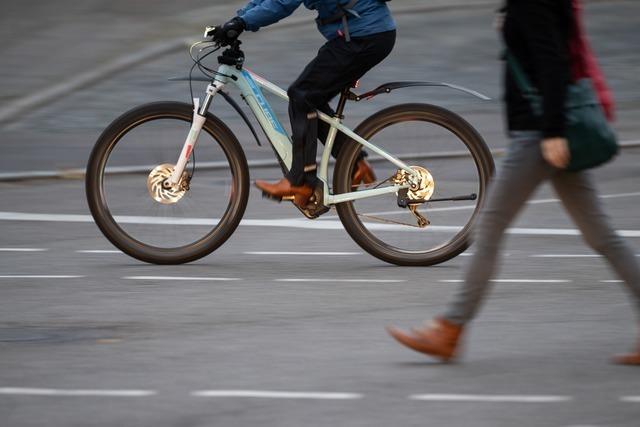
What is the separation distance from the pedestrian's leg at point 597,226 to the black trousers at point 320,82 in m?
2.17

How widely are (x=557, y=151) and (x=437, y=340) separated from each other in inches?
37.0

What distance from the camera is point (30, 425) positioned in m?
4.91

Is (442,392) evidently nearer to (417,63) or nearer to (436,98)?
(436,98)

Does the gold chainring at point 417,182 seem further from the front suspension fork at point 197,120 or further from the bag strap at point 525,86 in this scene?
the bag strap at point 525,86

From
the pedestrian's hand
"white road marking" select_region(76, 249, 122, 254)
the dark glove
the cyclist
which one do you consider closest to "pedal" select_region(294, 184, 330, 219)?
the cyclist

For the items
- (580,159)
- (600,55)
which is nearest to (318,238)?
(580,159)

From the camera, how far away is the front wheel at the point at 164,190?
7973 millimetres

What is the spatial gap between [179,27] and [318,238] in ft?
38.7

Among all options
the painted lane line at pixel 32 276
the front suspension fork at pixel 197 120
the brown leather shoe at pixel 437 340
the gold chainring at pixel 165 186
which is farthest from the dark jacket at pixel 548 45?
the painted lane line at pixel 32 276

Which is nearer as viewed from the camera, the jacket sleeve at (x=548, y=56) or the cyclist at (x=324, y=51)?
the jacket sleeve at (x=548, y=56)

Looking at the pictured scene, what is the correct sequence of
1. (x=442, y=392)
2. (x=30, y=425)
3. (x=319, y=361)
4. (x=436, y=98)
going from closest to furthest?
(x=30, y=425), (x=442, y=392), (x=319, y=361), (x=436, y=98)

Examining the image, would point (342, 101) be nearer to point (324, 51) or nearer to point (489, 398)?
point (324, 51)

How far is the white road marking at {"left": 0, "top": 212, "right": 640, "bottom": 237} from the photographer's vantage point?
8055mm

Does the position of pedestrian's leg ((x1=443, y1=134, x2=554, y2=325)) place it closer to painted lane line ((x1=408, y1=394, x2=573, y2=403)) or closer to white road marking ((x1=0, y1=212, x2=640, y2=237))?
painted lane line ((x1=408, y1=394, x2=573, y2=403))
